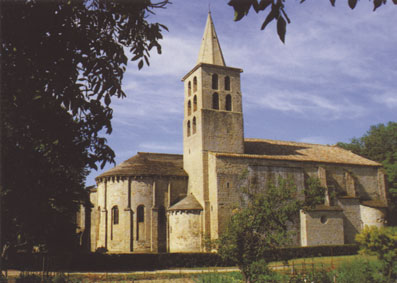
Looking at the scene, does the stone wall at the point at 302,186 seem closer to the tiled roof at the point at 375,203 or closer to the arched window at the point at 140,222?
the tiled roof at the point at 375,203

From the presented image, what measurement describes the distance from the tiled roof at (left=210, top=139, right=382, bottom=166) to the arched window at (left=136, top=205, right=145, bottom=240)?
9918 mm

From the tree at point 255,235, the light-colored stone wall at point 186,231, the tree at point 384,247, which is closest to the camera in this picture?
the tree at point 255,235

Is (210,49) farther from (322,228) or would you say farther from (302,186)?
(322,228)

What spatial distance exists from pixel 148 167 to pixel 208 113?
724 centimetres

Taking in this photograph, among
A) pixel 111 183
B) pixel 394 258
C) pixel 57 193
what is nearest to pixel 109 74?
pixel 57 193

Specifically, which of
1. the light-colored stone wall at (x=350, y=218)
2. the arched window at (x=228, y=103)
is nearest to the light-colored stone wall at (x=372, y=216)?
the light-colored stone wall at (x=350, y=218)

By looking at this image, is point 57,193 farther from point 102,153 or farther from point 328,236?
point 328,236

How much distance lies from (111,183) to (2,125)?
2892 cm

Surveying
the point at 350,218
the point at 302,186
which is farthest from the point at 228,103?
the point at 350,218

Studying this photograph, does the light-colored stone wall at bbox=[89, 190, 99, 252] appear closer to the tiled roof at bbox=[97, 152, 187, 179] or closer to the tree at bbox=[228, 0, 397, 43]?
the tiled roof at bbox=[97, 152, 187, 179]

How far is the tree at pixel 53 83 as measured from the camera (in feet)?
22.3

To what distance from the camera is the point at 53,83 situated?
701 cm

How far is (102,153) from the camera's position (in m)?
8.07

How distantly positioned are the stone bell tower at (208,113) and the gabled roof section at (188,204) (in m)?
0.39
